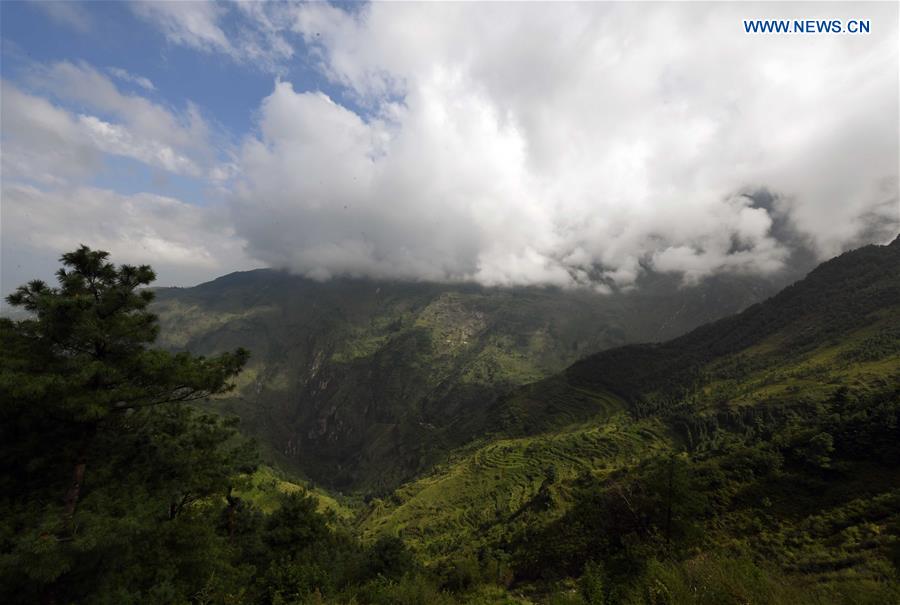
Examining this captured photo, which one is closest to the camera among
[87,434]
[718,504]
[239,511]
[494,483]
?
[87,434]

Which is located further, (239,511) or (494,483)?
(494,483)

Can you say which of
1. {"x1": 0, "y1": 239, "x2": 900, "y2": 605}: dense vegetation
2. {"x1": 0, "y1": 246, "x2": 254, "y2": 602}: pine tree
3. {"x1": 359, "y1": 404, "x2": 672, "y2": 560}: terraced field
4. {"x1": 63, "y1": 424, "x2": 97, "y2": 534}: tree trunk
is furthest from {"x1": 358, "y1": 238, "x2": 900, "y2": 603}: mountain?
{"x1": 63, "y1": 424, "x2": 97, "y2": 534}: tree trunk

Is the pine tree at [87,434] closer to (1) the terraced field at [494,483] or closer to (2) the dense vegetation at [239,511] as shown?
(2) the dense vegetation at [239,511]

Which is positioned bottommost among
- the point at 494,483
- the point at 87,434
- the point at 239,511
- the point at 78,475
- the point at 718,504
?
the point at 494,483

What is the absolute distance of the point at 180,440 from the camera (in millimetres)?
19547

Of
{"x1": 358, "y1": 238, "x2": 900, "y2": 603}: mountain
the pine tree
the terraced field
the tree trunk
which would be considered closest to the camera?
the pine tree

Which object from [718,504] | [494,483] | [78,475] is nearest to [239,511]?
[78,475]

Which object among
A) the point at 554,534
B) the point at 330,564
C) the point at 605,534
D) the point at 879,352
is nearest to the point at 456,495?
the point at 554,534

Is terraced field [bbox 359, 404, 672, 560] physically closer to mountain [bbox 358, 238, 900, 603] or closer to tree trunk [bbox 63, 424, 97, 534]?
mountain [bbox 358, 238, 900, 603]

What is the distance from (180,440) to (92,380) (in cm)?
546

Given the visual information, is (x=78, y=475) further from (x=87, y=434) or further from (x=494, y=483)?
(x=494, y=483)

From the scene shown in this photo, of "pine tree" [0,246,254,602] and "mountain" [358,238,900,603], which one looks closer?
"pine tree" [0,246,254,602]

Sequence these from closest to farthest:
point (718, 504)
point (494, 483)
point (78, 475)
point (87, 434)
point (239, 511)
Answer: point (78, 475), point (87, 434), point (239, 511), point (718, 504), point (494, 483)

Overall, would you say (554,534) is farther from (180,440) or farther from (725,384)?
(725,384)
